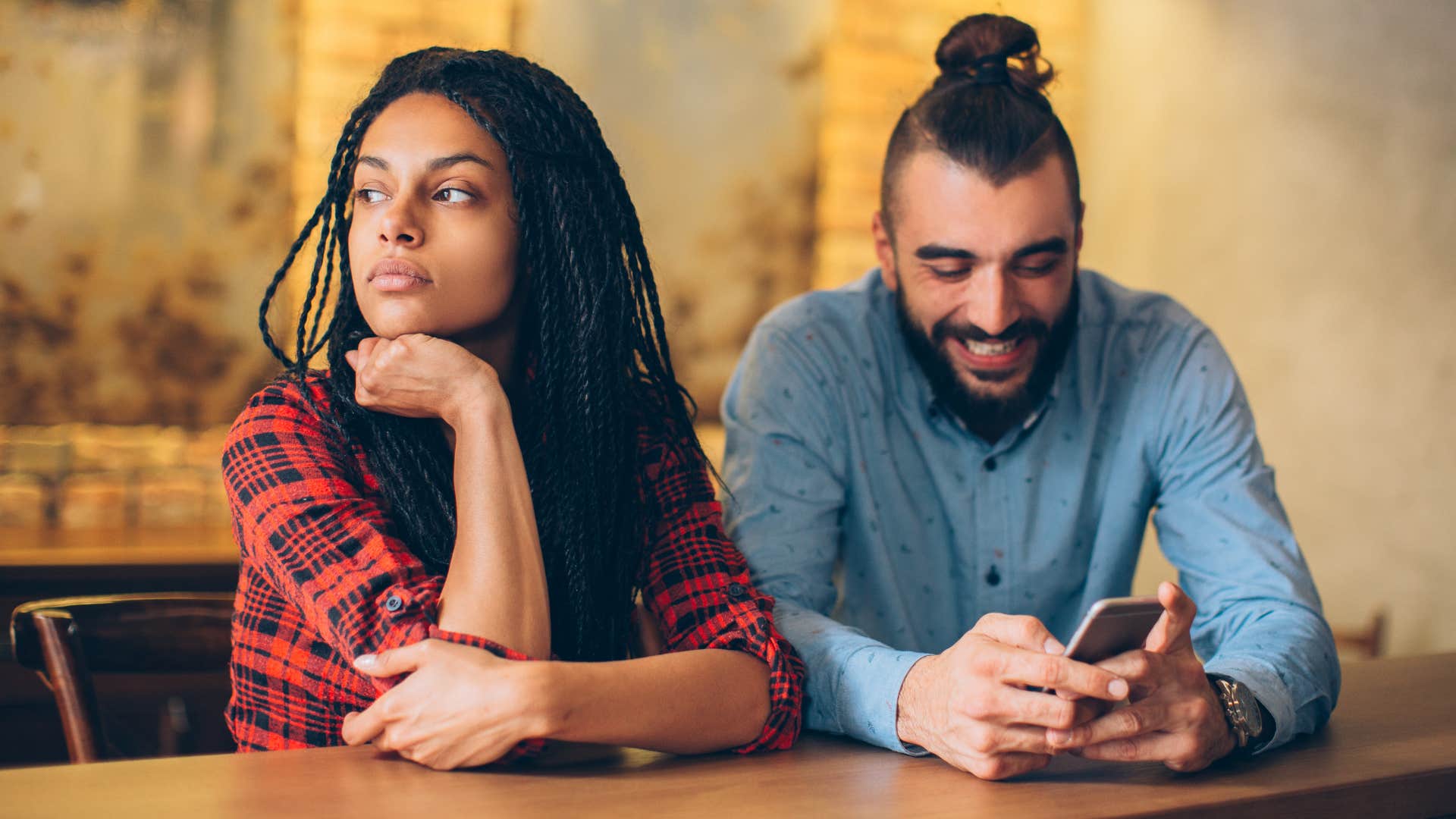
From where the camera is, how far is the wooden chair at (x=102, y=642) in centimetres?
136

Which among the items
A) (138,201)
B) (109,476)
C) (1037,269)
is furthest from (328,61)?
(1037,269)

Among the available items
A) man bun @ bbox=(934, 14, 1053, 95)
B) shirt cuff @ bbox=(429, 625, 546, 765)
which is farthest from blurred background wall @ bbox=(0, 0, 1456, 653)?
shirt cuff @ bbox=(429, 625, 546, 765)

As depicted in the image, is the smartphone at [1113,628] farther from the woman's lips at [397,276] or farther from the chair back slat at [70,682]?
the chair back slat at [70,682]

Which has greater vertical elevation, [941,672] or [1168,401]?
[1168,401]

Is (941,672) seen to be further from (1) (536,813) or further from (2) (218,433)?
(2) (218,433)

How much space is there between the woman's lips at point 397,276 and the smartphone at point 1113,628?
757 millimetres

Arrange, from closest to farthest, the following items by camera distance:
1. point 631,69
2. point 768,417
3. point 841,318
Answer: point 768,417 < point 841,318 < point 631,69

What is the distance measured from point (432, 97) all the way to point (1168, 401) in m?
1.17

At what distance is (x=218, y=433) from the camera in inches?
130

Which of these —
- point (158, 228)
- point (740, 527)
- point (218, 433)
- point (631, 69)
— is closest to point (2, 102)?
point (158, 228)

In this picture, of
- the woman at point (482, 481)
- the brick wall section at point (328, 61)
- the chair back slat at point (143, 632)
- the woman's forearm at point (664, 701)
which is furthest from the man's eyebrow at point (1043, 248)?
the brick wall section at point (328, 61)

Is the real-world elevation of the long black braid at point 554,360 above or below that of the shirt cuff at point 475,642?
above

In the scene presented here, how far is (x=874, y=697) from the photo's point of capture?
127 cm

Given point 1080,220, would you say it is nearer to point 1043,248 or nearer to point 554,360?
point 1043,248
